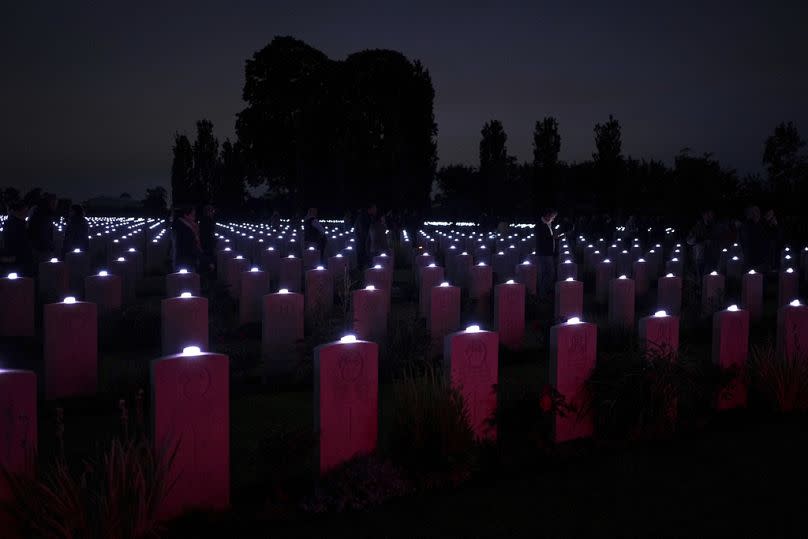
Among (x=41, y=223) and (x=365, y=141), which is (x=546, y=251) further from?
(x=365, y=141)

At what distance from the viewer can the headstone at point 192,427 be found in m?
4.64

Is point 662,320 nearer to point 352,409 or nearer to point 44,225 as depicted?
point 352,409

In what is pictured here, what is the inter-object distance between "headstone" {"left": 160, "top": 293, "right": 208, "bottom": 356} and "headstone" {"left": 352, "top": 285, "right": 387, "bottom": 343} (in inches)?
70.5

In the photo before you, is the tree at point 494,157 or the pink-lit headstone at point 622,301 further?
the tree at point 494,157

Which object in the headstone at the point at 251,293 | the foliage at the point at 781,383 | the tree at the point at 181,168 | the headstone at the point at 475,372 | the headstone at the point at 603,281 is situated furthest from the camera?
the tree at the point at 181,168

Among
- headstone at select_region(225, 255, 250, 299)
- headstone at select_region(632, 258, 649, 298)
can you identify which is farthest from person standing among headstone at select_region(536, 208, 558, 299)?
headstone at select_region(225, 255, 250, 299)

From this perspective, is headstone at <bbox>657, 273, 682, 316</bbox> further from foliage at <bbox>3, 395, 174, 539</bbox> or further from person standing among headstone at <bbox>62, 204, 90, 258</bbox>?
person standing among headstone at <bbox>62, 204, 90, 258</bbox>

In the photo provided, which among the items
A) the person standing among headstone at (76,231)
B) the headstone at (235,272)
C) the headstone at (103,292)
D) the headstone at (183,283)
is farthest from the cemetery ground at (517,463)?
the person standing among headstone at (76,231)

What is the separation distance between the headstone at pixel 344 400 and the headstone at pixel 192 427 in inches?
24.8

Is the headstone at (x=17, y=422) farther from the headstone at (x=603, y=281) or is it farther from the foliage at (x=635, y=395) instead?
the headstone at (x=603, y=281)

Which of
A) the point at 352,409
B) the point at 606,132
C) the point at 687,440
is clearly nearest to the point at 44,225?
the point at 352,409

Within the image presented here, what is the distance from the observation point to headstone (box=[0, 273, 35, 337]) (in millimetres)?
9828

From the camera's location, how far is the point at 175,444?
15.3 ft

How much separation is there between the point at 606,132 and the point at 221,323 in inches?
1513
